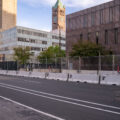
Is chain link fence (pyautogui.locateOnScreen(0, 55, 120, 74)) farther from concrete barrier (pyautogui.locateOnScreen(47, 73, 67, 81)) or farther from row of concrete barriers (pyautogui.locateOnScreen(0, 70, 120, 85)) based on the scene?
row of concrete barriers (pyautogui.locateOnScreen(0, 70, 120, 85))

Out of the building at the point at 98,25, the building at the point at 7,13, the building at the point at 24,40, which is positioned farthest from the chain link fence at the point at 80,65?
the building at the point at 7,13

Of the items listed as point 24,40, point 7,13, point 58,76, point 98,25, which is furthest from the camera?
point 7,13

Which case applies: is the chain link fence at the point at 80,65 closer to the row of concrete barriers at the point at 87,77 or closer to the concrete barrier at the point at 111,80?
the row of concrete barriers at the point at 87,77

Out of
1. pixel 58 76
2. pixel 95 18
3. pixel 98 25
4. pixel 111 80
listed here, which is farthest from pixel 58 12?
pixel 111 80

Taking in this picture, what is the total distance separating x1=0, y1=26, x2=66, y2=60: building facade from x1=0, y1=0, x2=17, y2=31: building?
40.1 m

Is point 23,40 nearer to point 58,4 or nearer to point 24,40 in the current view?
point 24,40

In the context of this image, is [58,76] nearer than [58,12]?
Yes

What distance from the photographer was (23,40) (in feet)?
262

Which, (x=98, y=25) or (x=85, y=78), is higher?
(x=98, y=25)

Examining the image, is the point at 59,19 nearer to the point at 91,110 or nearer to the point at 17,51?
the point at 17,51

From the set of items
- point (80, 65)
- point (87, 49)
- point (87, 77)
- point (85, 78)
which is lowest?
point (85, 78)

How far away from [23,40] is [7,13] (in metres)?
60.7

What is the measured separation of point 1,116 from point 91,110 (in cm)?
330

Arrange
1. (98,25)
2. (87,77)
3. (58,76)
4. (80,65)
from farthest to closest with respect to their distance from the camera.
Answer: (98,25) < (80,65) < (58,76) < (87,77)
